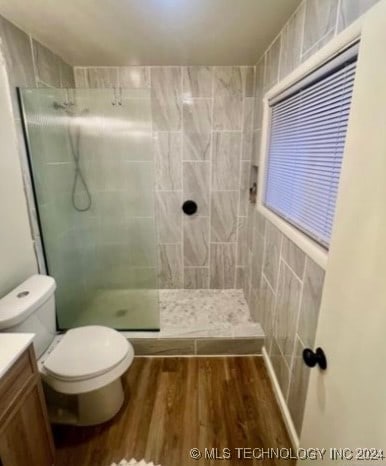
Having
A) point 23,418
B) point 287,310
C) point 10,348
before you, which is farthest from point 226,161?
point 23,418

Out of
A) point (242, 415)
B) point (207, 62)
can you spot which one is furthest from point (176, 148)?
point (242, 415)

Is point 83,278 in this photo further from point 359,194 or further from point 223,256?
point 359,194

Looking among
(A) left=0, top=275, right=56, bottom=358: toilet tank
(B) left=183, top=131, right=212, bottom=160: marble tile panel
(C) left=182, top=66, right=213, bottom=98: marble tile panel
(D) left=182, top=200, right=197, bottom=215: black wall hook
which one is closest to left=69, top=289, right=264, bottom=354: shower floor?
(A) left=0, top=275, right=56, bottom=358: toilet tank

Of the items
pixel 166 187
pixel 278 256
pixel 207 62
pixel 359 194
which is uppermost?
pixel 207 62

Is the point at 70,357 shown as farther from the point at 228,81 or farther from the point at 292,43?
the point at 228,81

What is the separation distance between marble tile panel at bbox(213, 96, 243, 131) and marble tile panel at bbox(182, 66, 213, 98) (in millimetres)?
133

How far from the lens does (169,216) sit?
2.66 meters

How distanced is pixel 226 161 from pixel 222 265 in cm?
111

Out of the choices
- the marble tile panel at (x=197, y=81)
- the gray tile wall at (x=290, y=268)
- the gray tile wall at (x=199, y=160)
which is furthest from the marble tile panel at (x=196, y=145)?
the gray tile wall at (x=290, y=268)

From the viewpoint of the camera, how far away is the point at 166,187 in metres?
2.59

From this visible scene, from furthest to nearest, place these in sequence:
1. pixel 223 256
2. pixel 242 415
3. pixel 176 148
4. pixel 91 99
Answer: pixel 223 256 → pixel 176 148 → pixel 91 99 → pixel 242 415

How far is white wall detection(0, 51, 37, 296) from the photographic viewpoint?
1.50 metres

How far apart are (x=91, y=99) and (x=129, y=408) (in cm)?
218

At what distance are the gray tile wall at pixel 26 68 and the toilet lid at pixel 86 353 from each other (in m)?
0.67
